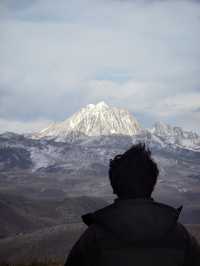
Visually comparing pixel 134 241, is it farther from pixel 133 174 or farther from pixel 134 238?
pixel 133 174

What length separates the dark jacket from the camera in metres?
4.78

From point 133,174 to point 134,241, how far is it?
64cm

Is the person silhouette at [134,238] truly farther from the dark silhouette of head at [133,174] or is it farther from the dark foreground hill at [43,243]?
the dark foreground hill at [43,243]

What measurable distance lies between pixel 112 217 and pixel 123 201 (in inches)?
7.0

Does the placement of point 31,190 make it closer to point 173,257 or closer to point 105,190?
point 105,190

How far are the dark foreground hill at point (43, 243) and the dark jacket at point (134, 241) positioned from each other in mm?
33404

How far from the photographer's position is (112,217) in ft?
16.0

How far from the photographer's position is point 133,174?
5188 millimetres

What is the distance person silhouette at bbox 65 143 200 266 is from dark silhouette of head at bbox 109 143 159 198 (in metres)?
0.10

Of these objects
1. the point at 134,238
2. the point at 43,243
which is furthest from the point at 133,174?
the point at 43,243

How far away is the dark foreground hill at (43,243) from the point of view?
39.2 m

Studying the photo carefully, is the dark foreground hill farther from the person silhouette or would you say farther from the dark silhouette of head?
the person silhouette

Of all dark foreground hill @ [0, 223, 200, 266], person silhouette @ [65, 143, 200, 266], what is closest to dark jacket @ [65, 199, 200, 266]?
person silhouette @ [65, 143, 200, 266]

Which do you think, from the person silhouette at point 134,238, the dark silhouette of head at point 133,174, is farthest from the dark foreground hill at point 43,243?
the person silhouette at point 134,238
